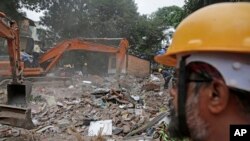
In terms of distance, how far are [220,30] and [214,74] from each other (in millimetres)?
145

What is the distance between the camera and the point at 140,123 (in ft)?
28.6

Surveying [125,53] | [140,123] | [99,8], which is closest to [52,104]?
[140,123]

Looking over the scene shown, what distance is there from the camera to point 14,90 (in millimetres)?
9883

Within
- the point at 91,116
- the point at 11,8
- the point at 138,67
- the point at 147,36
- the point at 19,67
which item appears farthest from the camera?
the point at 147,36

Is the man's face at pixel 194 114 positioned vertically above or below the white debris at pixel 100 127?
above

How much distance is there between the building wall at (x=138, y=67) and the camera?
Result: 1110 inches

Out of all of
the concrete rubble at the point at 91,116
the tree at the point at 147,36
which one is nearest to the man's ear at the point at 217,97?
the concrete rubble at the point at 91,116

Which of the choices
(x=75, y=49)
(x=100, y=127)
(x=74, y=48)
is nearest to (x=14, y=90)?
(x=100, y=127)

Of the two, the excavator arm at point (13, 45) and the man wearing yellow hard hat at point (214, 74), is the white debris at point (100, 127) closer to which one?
the excavator arm at point (13, 45)

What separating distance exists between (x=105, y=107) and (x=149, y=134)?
3.35 m

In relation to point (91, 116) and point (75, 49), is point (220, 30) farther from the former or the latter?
point (75, 49)

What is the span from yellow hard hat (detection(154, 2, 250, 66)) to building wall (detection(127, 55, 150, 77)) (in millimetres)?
26359

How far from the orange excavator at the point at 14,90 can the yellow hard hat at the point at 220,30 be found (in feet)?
21.5

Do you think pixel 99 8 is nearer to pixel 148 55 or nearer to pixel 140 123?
pixel 148 55
